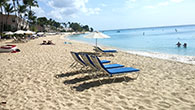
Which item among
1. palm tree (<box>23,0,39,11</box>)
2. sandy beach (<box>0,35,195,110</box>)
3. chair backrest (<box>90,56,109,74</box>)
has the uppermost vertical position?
palm tree (<box>23,0,39,11</box>)

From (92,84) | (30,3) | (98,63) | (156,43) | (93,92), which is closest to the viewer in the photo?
(93,92)

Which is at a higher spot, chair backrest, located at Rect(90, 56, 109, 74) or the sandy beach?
chair backrest, located at Rect(90, 56, 109, 74)

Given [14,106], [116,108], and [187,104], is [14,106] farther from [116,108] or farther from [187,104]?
[187,104]

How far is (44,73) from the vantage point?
554 cm

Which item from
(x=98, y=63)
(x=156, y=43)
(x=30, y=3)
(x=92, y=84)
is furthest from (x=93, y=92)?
(x=30, y=3)

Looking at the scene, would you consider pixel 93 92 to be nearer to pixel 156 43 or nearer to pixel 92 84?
pixel 92 84

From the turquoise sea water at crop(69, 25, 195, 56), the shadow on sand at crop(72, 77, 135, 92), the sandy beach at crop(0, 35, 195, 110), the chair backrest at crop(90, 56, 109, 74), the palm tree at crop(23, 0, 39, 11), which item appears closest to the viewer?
the sandy beach at crop(0, 35, 195, 110)

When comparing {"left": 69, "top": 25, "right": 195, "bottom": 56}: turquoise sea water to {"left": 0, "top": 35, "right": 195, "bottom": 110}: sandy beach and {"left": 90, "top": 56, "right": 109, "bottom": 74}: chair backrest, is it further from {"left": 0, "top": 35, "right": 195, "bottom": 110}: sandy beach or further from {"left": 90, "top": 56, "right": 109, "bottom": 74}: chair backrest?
{"left": 90, "top": 56, "right": 109, "bottom": 74}: chair backrest

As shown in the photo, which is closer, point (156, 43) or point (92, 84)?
point (92, 84)

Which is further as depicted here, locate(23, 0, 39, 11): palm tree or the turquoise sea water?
locate(23, 0, 39, 11): palm tree

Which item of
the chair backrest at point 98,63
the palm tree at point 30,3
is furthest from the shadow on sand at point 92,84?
the palm tree at point 30,3

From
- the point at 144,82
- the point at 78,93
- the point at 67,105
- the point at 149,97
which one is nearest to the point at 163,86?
the point at 144,82

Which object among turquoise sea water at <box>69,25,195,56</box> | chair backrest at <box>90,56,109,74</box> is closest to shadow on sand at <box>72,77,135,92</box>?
chair backrest at <box>90,56,109,74</box>

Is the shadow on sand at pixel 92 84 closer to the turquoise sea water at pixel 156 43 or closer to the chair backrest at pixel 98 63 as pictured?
the chair backrest at pixel 98 63
